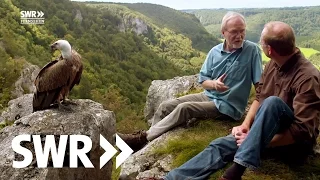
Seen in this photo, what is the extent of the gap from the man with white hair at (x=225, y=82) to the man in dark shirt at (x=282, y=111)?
4.16ft

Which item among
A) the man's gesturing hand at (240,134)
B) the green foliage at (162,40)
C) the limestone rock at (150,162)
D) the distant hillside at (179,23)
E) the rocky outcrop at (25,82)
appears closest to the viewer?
the man's gesturing hand at (240,134)

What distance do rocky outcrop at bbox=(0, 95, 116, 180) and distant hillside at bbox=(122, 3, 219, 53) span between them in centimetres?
13122

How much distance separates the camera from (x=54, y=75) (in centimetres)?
514

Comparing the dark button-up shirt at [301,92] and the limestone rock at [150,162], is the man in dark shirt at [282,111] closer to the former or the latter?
the dark button-up shirt at [301,92]

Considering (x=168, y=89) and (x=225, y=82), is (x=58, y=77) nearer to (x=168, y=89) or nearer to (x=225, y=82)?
(x=225, y=82)

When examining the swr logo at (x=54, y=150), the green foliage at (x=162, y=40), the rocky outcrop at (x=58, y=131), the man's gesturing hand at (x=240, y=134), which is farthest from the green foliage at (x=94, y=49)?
the man's gesturing hand at (x=240, y=134)

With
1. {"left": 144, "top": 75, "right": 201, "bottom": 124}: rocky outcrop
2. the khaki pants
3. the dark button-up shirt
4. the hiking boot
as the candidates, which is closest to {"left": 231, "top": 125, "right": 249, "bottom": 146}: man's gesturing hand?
the dark button-up shirt

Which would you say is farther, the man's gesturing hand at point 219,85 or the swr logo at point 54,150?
the man's gesturing hand at point 219,85

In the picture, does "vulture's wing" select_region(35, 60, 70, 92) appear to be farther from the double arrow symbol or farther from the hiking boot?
the hiking boot

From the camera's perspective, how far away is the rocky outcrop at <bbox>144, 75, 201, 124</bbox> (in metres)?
8.39

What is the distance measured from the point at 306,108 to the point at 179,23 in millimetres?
162806

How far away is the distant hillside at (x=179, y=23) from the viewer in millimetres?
144800

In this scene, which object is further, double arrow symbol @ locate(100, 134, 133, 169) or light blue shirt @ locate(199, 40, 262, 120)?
light blue shirt @ locate(199, 40, 262, 120)

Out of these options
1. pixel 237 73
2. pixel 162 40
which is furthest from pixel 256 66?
pixel 162 40
